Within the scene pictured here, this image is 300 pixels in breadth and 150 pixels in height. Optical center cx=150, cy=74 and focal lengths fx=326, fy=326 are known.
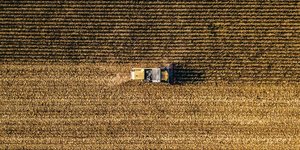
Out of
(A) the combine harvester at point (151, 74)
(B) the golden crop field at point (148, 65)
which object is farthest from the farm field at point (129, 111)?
(A) the combine harvester at point (151, 74)

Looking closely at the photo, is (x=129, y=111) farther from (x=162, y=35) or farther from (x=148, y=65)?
(x=162, y=35)

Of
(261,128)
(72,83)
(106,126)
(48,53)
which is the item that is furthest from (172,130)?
(48,53)

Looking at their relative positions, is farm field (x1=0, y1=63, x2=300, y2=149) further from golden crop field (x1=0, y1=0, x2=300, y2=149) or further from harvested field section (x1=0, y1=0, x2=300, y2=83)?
harvested field section (x1=0, y1=0, x2=300, y2=83)

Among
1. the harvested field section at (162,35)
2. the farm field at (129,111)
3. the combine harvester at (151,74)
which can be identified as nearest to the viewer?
the combine harvester at (151,74)

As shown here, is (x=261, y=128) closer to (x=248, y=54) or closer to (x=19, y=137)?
(x=248, y=54)

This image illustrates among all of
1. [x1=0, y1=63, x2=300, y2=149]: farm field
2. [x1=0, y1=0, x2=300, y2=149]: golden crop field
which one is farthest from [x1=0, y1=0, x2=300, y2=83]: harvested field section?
[x1=0, y1=63, x2=300, y2=149]: farm field

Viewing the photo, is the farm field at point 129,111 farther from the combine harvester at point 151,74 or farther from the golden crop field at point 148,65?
the combine harvester at point 151,74
